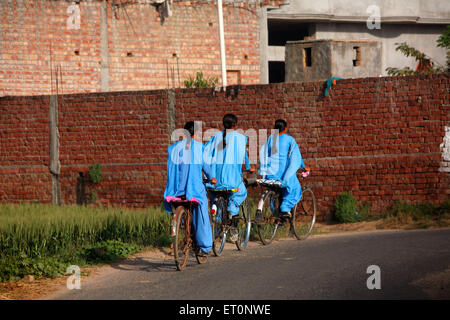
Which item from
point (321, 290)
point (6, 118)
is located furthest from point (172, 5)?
point (321, 290)

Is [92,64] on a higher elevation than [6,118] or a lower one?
higher

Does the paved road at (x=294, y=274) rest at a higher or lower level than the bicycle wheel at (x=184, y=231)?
lower

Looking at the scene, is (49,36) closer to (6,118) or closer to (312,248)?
(6,118)

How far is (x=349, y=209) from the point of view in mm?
13844

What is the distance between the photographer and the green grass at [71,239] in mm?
8477

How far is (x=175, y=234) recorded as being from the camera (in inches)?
317

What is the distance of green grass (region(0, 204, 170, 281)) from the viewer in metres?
8.48

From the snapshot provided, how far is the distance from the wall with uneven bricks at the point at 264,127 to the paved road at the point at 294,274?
11.5 ft

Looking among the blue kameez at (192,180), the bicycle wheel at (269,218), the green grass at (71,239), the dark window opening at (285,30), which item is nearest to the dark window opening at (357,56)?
the dark window opening at (285,30)

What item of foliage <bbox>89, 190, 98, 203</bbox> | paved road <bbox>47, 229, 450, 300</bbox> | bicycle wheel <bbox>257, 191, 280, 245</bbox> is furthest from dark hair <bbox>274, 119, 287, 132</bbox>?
foliage <bbox>89, 190, 98, 203</bbox>

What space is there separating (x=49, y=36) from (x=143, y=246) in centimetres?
1285

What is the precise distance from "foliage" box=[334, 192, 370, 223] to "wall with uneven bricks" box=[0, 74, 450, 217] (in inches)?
7.8

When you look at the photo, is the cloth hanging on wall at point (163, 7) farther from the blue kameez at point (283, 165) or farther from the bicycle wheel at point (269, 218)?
the bicycle wheel at point (269, 218)

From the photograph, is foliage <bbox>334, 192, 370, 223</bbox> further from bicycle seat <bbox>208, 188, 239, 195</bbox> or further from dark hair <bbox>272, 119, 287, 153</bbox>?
bicycle seat <bbox>208, 188, 239, 195</bbox>
